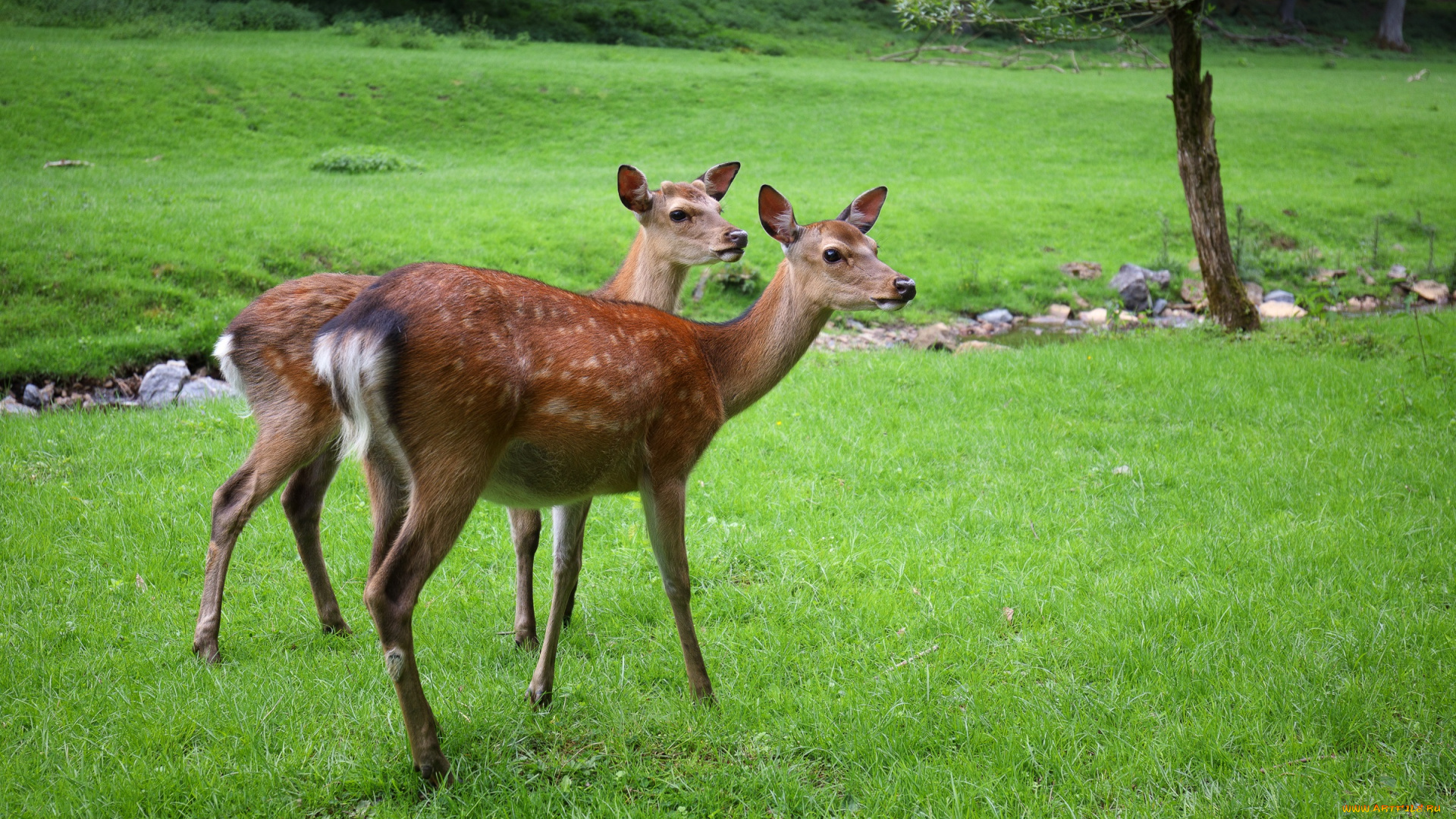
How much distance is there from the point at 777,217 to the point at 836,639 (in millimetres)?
1998

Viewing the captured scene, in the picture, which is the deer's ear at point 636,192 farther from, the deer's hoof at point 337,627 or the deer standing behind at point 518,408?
the deer's hoof at point 337,627

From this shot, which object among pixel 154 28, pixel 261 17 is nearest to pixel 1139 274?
pixel 154 28

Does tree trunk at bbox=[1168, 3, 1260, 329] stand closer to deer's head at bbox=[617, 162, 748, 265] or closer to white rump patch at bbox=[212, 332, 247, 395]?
deer's head at bbox=[617, 162, 748, 265]

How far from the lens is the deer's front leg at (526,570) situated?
4.61 meters

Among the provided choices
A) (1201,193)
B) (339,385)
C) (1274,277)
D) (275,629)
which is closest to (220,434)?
(275,629)

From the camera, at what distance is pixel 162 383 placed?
376 inches

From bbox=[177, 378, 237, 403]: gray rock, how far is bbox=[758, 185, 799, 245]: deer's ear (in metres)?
6.49

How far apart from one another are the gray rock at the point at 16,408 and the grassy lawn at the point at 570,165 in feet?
1.73

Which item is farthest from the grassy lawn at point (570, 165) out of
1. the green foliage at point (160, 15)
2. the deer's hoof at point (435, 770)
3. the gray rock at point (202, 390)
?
the deer's hoof at point (435, 770)

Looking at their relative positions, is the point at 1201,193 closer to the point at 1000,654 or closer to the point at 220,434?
the point at 1000,654

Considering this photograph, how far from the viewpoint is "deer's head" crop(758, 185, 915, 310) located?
4379 millimetres

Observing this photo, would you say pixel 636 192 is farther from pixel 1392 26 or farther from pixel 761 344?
pixel 1392 26

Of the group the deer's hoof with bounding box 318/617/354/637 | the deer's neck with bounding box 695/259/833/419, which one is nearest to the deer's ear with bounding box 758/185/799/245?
the deer's neck with bounding box 695/259/833/419

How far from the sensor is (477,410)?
134 inches
